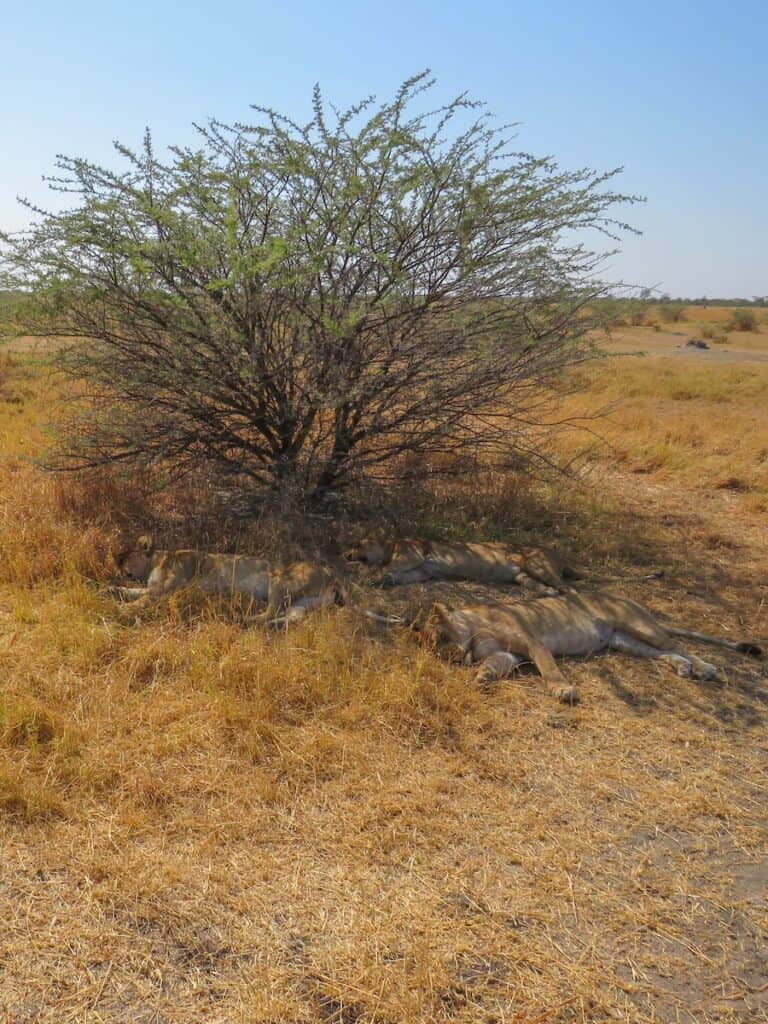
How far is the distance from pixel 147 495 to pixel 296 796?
3987mm

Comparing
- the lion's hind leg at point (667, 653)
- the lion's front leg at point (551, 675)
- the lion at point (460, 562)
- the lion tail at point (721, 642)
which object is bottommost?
the lion tail at point (721, 642)

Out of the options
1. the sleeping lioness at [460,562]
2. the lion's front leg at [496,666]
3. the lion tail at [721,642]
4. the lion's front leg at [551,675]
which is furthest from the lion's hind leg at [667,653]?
the sleeping lioness at [460,562]

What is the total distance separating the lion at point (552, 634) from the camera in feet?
15.5

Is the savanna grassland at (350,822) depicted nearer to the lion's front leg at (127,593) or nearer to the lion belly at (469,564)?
the lion's front leg at (127,593)

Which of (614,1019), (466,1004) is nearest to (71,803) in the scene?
(466,1004)

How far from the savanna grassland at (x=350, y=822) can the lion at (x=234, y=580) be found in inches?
8.8

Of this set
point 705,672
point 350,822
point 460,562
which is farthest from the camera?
point 460,562

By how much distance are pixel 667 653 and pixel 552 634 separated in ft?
2.31

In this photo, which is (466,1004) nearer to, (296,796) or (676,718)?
(296,796)

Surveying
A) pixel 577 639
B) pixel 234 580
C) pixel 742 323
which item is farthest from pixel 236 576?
pixel 742 323

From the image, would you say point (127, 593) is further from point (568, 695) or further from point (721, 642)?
point (721, 642)

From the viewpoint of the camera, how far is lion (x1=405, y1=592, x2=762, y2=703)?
4.73m

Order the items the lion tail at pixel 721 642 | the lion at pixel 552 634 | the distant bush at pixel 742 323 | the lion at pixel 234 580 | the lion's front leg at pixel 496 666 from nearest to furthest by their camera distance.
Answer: the lion's front leg at pixel 496 666
the lion at pixel 552 634
the lion tail at pixel 721 642
the lion at pixel 234 580
the distant bush at pixel 742 323

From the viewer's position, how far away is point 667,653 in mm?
4930
